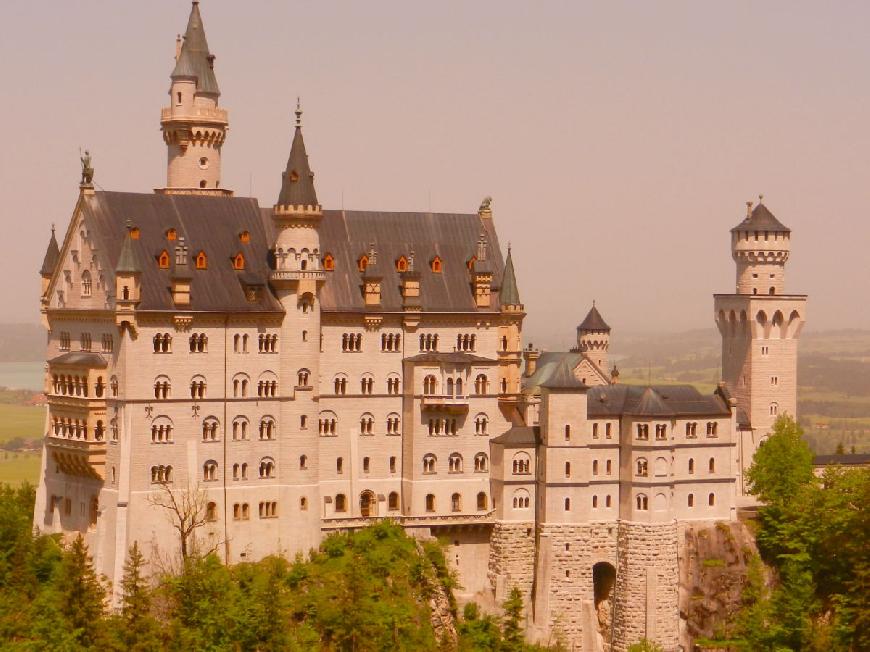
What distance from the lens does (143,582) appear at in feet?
382

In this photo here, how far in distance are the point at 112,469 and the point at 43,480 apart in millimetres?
10202

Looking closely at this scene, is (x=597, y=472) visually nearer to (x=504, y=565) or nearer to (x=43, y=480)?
(x=504, y=565)

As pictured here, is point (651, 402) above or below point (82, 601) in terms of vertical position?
above

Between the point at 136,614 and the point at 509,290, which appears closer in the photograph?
the point at 136,614

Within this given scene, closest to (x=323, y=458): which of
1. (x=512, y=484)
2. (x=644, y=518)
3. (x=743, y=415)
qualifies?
(x=512, y=484)

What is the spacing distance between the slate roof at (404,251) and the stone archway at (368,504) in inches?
463

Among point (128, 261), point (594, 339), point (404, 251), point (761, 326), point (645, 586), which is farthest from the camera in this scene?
point (594, 339)

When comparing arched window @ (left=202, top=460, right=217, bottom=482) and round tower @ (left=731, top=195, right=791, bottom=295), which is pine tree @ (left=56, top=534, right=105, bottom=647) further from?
round tower @ (left=731, top=195, right=791, bottom=295)

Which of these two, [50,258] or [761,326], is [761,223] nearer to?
[761,326]

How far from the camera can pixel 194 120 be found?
5226 inches

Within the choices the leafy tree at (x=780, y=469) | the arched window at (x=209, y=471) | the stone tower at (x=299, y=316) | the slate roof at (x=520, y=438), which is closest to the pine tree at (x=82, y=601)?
A: the arched window at (x=209, y=471)

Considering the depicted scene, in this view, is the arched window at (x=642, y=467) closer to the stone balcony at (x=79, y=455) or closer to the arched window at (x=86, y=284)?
the stone balcony at (x=79, y=455)

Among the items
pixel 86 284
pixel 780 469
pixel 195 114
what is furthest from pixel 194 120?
pixel 780 469

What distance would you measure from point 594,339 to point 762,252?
1655 centimetres
